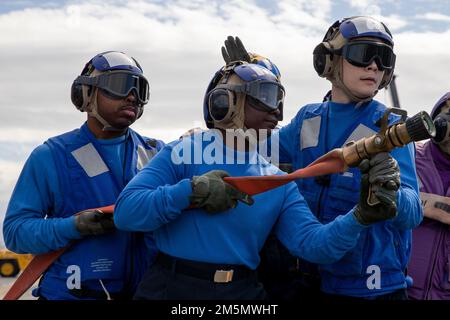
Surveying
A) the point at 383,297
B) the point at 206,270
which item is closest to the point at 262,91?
the point at 206,270

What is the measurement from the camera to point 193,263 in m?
4.80

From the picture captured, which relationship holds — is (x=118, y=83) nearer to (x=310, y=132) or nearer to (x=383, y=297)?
(x=310, y=132)

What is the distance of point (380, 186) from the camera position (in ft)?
14.4

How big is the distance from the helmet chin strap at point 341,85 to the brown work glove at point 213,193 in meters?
1.29

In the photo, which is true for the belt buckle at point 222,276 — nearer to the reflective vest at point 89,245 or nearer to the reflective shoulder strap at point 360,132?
the reflective vest at point 89,245

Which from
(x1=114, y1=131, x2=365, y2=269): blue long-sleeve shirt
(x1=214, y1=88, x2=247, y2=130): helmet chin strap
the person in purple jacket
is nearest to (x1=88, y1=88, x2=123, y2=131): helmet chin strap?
(x1=114, y1=131, x2=365, y2=269): blue long-sleeve shirt

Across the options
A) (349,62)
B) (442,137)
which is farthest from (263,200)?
(442,137)

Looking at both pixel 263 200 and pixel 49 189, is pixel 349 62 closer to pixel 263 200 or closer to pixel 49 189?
pixel 263 200

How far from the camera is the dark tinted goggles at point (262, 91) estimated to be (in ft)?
16.6

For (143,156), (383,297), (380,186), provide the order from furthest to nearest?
(143,156) < (383,297) < (380,186)

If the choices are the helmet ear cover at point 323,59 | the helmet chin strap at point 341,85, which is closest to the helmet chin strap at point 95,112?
the helmet ear cover at point 323,59

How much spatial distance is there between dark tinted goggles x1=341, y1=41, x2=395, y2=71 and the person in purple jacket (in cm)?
123

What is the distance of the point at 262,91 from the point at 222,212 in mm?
868

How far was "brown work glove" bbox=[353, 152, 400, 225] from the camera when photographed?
4.38 m
